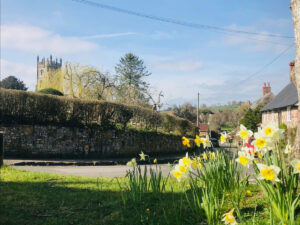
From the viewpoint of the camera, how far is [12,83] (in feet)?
147

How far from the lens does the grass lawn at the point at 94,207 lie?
12.2 ft

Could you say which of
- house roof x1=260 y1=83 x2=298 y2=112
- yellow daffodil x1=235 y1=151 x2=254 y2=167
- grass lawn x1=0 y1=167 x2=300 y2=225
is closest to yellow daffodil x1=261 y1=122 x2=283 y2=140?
yellow daffodil x1=235 y1=151 x2=254 y2=167

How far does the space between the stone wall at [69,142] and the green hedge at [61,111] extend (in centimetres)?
56

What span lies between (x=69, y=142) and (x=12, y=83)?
112 feet

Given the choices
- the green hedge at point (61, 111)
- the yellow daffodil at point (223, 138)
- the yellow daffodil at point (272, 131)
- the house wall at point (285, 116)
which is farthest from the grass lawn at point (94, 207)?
the house wall at point (285, 116)

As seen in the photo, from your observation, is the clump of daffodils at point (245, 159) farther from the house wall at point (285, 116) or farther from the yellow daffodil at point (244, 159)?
the house wall at point (285, 116)

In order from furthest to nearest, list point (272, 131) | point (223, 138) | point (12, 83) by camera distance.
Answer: point (12, 83), point (223, 138), point (272, 131)

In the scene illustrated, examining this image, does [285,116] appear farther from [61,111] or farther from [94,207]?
[94,207]

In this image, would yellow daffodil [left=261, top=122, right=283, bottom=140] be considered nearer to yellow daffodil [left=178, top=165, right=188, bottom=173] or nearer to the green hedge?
yellow daffodil [left=178, top=165, right=188, bottom=173]

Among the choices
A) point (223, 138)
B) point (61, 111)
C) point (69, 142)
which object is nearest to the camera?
point (223, 138)

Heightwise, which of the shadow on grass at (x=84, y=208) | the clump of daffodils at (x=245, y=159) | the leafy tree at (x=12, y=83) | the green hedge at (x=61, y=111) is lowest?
the shadow on grass at (x=84, y=208)

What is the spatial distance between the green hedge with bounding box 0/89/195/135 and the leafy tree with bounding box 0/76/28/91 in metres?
30.6

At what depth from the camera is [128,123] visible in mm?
19781

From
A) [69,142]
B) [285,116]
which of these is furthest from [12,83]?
[285,116]
